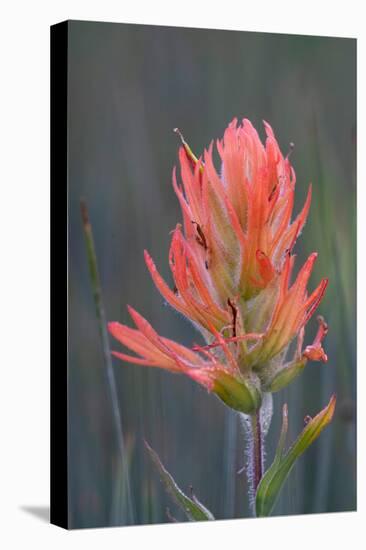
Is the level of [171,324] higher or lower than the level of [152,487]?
higher

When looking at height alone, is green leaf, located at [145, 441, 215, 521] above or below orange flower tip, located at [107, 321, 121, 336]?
below

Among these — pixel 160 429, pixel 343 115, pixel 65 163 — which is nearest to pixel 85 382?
pixel 160 429

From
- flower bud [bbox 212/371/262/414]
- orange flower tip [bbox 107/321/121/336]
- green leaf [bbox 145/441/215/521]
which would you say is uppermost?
orange flower tip [bbox 107/321/121/336]

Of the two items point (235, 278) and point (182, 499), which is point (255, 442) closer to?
point (182, 499)

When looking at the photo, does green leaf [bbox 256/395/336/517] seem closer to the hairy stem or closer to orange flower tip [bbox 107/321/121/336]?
the hairy stem

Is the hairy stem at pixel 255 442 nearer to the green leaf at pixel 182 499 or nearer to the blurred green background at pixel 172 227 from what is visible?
the blurred green background at pixel 172 227

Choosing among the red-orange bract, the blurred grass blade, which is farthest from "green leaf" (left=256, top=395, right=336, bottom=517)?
the blurred grass blade

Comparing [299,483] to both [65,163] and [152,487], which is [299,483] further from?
[65,163]
